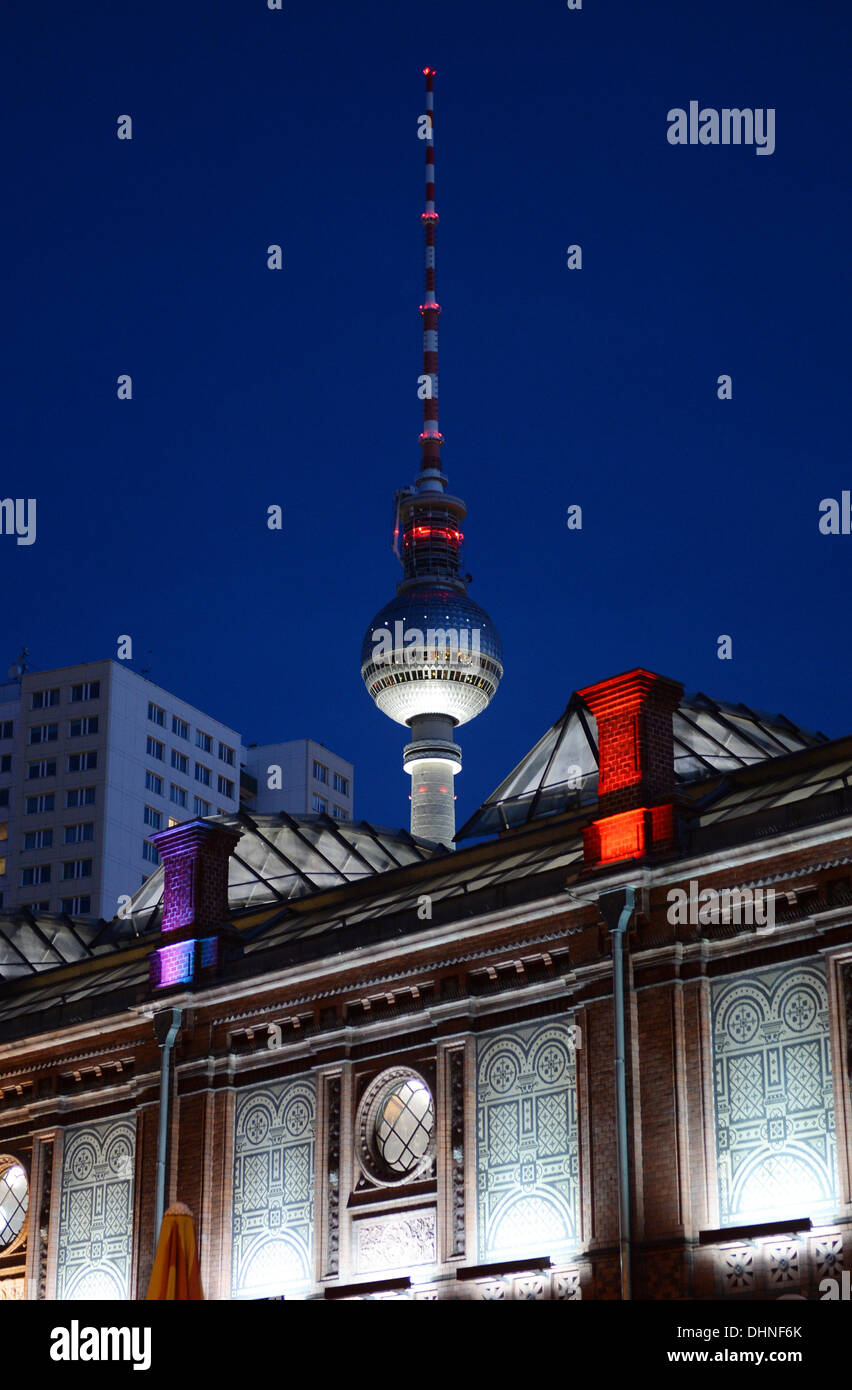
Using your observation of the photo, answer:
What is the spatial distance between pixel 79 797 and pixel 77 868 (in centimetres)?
475

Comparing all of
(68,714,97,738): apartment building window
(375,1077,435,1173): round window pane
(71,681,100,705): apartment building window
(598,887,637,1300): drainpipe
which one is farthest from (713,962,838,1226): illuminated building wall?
(71,681,100,705): apartment building window

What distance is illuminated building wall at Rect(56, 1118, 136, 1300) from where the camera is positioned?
35.1m

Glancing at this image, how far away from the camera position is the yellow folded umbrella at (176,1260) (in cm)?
2911

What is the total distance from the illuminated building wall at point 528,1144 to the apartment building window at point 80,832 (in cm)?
9693

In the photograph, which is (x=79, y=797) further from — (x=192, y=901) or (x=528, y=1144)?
(x=528, y=1144)

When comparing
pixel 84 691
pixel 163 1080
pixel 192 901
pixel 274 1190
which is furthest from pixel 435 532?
pixel 274 1190

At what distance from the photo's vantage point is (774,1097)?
26.3 meters

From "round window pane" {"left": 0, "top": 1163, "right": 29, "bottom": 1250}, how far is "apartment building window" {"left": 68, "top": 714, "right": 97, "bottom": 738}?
8975 centimetres

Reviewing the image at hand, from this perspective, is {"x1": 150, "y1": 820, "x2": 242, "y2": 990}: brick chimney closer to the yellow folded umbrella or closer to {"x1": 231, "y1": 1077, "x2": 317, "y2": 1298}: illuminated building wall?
{"x1": 231, "y1": 1077, "x2": 317, "y2": 1298}: illuminated building wall

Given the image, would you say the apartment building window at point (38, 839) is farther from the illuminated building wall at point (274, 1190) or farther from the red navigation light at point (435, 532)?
the illuminated building wall at point (274, 1190)
